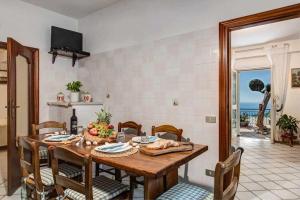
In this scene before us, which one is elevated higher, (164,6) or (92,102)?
(164,6)

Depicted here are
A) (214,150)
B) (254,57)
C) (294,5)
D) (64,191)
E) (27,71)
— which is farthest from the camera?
(254,57)

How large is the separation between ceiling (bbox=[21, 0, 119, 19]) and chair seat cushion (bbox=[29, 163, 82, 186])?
2638 mm

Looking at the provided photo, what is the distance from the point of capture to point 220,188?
1163mm

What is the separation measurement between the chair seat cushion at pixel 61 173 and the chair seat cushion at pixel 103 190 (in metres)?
0.32

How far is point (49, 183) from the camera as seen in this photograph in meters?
1.89

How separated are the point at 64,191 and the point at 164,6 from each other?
2.57m

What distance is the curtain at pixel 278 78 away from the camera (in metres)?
5.66

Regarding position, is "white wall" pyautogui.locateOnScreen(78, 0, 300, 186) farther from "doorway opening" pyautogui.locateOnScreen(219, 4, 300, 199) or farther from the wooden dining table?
the wooden dining table

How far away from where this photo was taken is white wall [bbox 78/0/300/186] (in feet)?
8.46

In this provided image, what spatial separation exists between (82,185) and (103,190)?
29 cm

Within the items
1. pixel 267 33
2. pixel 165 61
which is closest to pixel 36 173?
pixel 165 61

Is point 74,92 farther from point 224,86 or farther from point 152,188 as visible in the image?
point 152,188

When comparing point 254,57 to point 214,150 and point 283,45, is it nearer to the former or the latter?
point 283,45

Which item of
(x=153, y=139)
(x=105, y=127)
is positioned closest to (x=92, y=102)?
(x=105, y=127)
